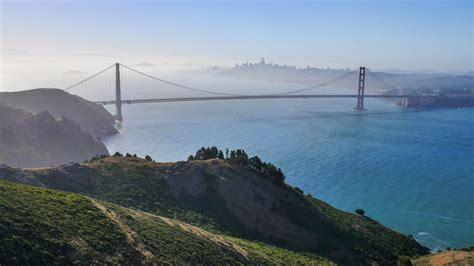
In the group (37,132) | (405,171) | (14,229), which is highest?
(14,229)

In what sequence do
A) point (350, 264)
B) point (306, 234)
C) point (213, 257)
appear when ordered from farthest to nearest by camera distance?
1. point (306, 234)
2. point (350, 264)
3. point (213, 257)

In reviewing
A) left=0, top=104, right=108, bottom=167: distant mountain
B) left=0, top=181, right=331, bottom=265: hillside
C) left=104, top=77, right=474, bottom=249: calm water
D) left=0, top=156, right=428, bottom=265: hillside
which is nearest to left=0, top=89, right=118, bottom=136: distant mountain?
left=104, top=77, right=474, bottom=249: calm water

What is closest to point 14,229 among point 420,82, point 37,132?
point 37,132

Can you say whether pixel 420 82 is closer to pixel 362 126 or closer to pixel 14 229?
pixel 362 126

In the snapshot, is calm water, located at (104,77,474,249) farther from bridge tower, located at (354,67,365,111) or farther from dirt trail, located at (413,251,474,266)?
dirt trail, located at (413,251,474,266)

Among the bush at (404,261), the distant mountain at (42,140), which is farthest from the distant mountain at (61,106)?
the bush at (404,261)

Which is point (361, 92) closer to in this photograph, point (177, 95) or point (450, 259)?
point (177, 95)

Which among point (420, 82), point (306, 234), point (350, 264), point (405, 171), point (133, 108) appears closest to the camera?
point (350, 264)
